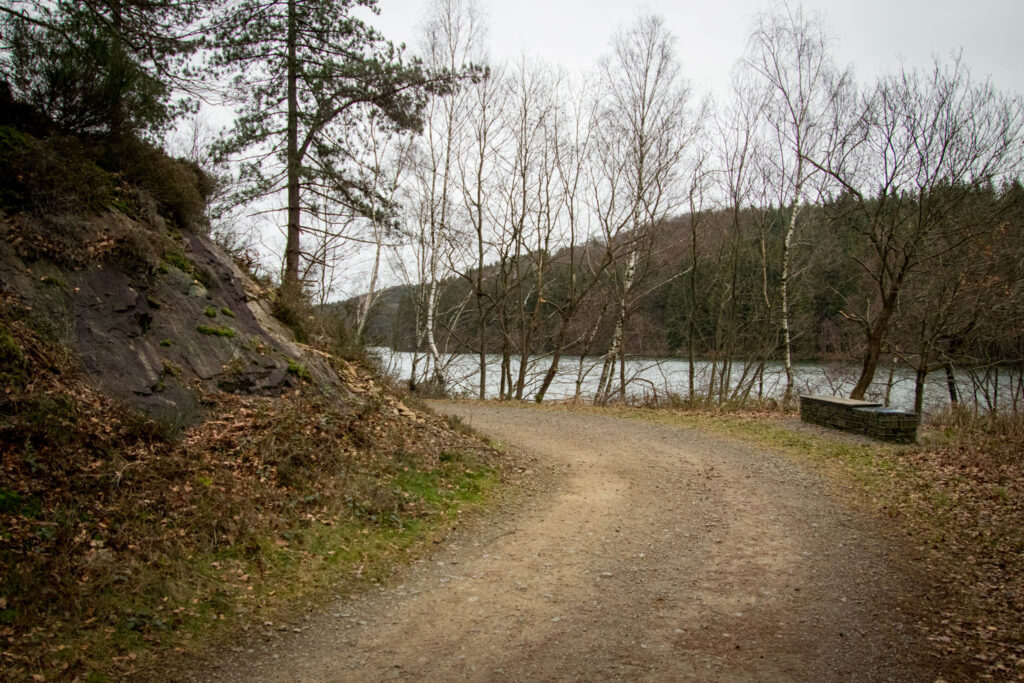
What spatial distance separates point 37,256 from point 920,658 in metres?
8.99

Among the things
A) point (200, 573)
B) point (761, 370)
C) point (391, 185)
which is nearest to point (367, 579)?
point (200, 573)

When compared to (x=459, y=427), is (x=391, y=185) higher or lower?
higher

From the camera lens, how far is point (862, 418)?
437 inches

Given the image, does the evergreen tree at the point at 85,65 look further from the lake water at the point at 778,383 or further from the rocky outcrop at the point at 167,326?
the lake water at the point at 778,383

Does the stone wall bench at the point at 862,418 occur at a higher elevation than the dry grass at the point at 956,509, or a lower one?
higher

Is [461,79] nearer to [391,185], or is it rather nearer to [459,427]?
[391,185]

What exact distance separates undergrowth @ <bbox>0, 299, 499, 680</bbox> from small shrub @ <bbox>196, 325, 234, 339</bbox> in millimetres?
1191

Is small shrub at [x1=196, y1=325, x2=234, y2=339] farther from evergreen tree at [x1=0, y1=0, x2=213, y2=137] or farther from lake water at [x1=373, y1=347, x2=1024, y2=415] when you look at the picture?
lake water at [x1=373, y1=347, x2=1024, y2=415]

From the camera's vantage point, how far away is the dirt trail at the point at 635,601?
4031mm

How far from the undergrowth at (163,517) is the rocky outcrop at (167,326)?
33 centimetres

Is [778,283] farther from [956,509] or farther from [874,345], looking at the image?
[956,509]

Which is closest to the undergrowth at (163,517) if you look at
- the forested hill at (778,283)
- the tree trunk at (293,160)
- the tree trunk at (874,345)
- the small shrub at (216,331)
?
the small shrub at (216,331)

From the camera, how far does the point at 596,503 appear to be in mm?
7488

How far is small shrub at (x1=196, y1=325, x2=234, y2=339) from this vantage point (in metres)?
7.88
